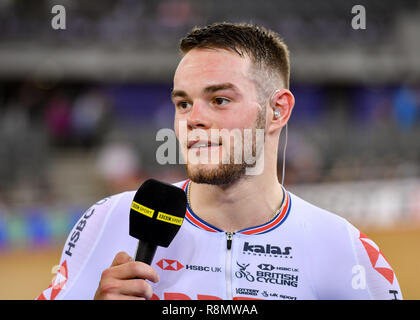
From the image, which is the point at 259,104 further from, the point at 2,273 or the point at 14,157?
the point at 14,157

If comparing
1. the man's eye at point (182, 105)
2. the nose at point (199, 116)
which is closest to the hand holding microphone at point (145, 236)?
the nose at point (199, 116)

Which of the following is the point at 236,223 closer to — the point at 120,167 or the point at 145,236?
the point at 145,236

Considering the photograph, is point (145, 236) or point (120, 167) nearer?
point (145, 236)

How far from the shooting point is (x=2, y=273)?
9.52m

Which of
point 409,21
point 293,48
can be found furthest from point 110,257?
point 409,21

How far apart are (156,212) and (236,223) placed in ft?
1.75

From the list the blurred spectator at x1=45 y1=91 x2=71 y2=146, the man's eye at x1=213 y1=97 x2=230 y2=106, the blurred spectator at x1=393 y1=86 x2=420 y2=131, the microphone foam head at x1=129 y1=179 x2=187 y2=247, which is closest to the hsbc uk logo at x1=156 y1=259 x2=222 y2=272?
the microphone foam head at x1=129 y1=179 x2=187 y2=247

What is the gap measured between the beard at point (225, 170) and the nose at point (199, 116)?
6.9 inches

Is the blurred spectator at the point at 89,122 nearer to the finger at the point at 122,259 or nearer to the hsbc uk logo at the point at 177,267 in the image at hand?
the hsbc uk logo at the point at 177,267

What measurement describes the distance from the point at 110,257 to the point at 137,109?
1712 centimetres

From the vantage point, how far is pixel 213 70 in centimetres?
227

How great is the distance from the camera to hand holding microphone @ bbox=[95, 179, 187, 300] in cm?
190

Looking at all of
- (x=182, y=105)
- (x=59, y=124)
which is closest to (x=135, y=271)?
(x=182, y=105)

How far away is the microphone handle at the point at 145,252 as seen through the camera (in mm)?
2016
